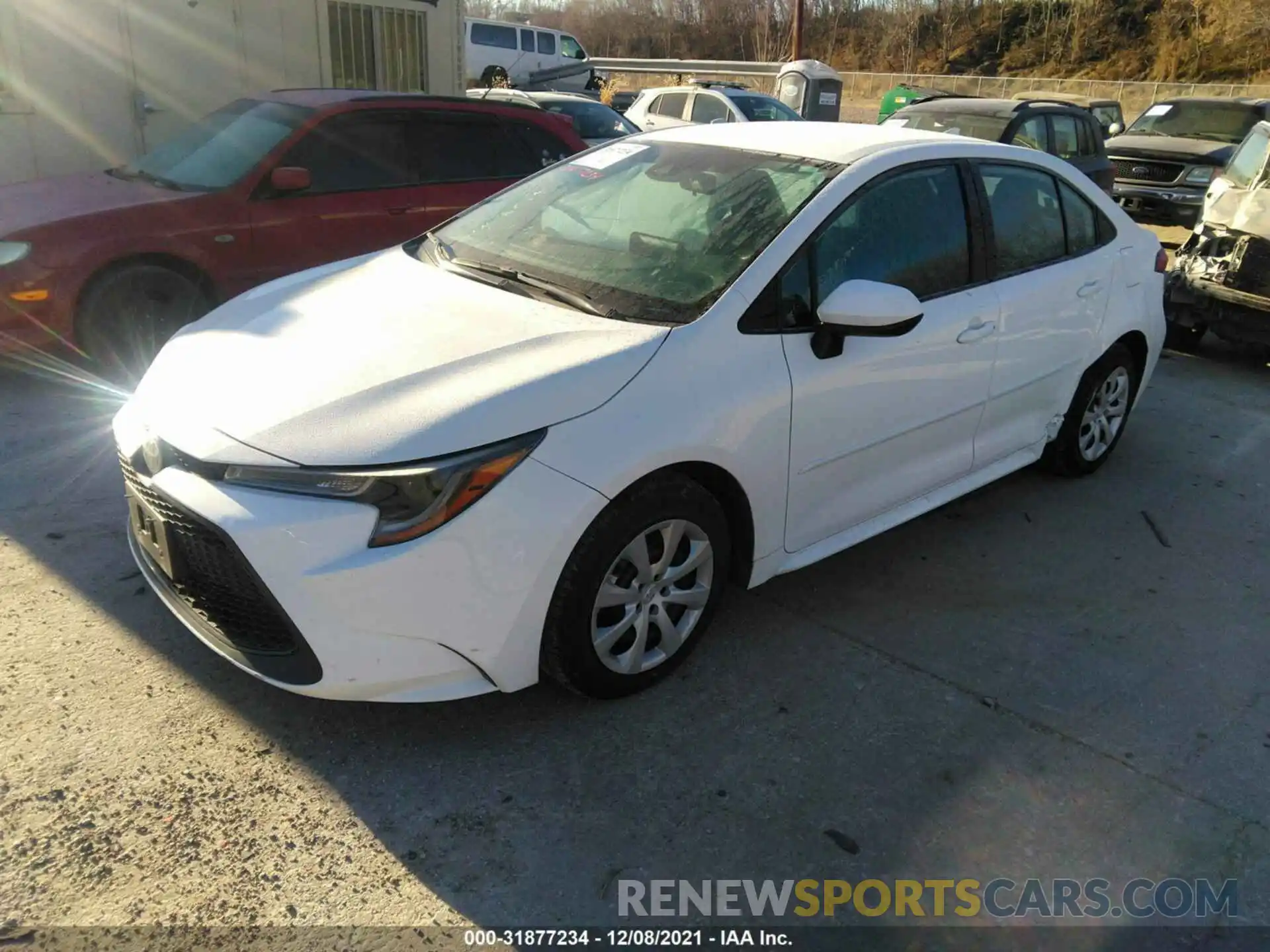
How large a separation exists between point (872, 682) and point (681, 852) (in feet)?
3.41

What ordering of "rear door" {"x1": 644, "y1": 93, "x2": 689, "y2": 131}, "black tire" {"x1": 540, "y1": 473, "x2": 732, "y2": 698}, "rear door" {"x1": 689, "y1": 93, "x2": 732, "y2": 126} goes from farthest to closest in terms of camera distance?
"rear door" {"x1": 644, "y1": 93, "x2": 689, "y2": 131}, "rear door" {"x1": 689, "y1": 93, "x2": 732, "y2": 126}, "black tire" {"x1": 540, "y1": 473, "x2": 732, "y2": 698}

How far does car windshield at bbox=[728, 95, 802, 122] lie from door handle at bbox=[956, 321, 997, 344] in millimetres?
13226

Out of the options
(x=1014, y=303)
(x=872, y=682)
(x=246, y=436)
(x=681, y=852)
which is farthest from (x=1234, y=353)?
(x=246, y=436)

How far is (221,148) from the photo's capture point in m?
6.09

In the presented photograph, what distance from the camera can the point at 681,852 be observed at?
8.21 ft

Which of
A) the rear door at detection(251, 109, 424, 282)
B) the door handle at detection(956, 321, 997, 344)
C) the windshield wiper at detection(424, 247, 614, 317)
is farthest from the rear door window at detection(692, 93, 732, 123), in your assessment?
the windshield wiper at detection(424, 247, 614, 317)

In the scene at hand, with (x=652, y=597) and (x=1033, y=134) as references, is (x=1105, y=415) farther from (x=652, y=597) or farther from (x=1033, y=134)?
(x=1033, y=134)

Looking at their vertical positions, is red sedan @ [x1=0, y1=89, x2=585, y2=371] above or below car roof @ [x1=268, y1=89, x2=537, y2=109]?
below

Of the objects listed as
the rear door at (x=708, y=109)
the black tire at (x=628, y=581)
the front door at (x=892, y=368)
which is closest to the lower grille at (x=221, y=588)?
the black tire at (x=628, y=581)

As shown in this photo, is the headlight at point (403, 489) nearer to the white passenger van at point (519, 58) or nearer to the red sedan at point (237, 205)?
the red sedan at point (237, 205)

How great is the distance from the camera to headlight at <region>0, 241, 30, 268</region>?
508 cm

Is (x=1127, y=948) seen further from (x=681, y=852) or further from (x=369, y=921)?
(x=369, y=921)

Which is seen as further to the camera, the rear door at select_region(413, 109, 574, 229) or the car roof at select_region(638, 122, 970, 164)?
the rear door at select_region(413, 109, 574, 229)

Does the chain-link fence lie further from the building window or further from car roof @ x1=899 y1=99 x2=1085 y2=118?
car roof @ x1=899 y1=99 x2=1085 y2=118
